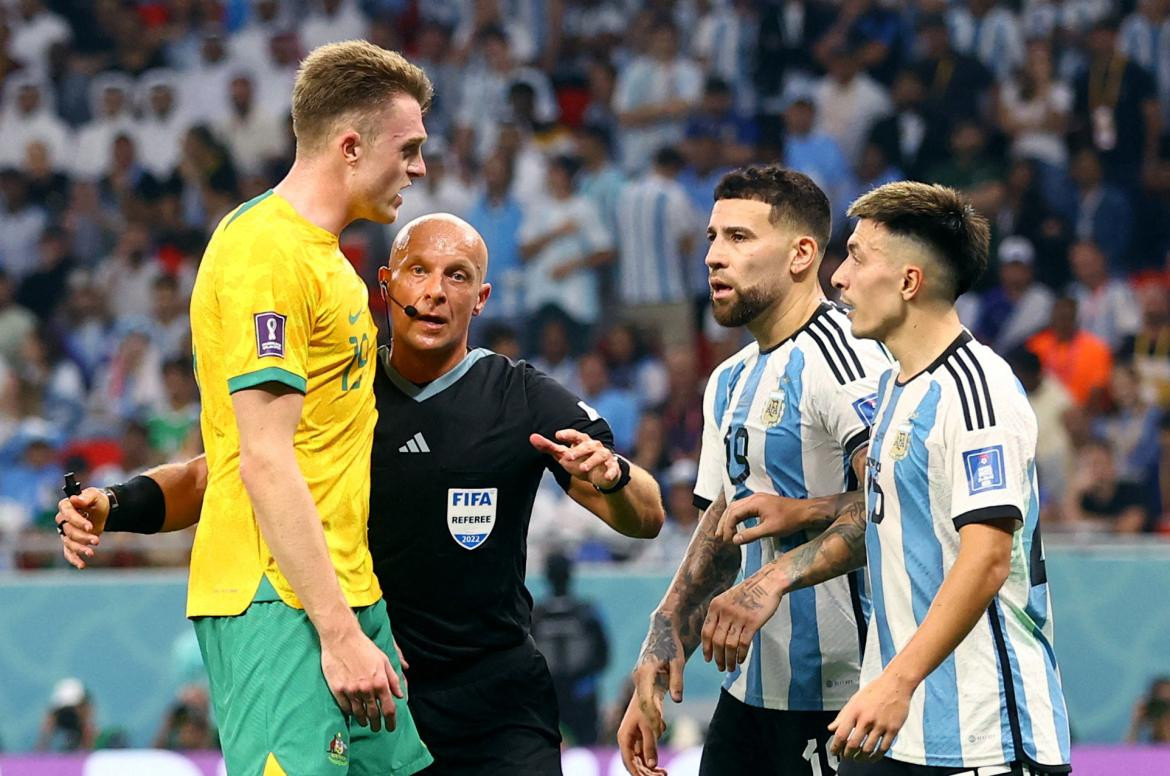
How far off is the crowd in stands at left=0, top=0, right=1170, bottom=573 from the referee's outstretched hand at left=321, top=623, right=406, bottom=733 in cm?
683

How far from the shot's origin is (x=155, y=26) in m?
16.2

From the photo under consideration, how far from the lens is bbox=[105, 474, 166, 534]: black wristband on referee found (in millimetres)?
4645

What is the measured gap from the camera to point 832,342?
17.0 ft

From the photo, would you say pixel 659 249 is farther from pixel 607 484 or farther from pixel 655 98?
pixel 607 484

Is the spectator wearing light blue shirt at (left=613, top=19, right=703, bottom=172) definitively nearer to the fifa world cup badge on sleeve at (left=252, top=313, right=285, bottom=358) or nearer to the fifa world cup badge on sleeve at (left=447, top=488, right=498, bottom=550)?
the fifa world cup badge on sleeve at (left=447, top=488, right=498, bottom=550)

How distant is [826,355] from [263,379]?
1887 mm

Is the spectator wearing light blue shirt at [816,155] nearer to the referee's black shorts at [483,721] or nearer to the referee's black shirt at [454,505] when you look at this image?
the referee's black shirt at [454,505]

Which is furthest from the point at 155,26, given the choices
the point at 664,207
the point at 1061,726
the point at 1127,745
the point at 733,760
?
the point at 1061,726

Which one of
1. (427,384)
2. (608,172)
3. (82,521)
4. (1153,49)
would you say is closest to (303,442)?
(82,521)

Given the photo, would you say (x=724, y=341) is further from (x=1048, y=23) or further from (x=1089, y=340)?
(x=1048, y=23)

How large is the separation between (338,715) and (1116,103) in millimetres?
11528

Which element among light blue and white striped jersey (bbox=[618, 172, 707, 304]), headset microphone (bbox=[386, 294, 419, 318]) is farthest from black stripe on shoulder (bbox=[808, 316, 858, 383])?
light blue and white striped jersey (bbox=[618, 172, 707, 304])

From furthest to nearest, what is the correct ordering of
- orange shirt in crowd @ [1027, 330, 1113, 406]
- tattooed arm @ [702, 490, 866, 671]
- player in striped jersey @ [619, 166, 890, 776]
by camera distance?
orange shirt in crowd @ [1027, 330, 1113, 406] → player in striped jersey @ [619, 166, 890, 776] → tattooed arm @ [702, 490, 866, 671]

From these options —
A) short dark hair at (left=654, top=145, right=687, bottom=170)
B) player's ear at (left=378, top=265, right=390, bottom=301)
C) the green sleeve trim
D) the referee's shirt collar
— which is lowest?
the green sleeve trim
